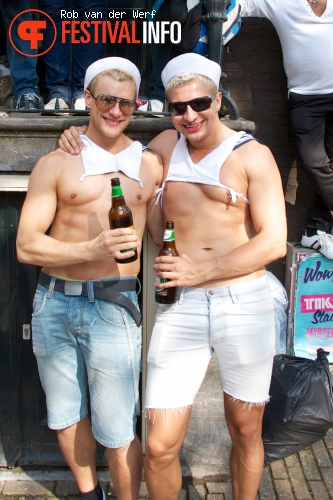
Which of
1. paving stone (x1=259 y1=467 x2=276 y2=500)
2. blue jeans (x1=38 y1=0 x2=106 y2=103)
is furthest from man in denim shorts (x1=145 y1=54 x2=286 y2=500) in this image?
blue jeans (x1=38 y1=0 x2=106 y2=103)

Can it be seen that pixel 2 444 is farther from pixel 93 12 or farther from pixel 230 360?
pixel 93 12

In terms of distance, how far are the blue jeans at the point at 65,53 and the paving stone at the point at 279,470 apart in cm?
296

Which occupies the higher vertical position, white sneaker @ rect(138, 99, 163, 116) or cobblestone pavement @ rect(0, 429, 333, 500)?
white sneaker @ rect(138, 99, 163, 116)

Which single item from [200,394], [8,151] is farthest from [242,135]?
[200,394]

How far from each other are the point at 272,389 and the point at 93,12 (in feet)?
9.81

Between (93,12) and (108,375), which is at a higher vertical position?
(93,12)

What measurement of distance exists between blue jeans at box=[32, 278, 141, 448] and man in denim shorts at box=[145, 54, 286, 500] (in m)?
0.16

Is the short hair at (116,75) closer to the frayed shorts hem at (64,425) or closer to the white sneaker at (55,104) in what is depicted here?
the white sneaker at (55,104)

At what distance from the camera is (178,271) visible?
2.99 meters

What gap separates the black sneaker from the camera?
417 cm

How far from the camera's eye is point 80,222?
126 inches

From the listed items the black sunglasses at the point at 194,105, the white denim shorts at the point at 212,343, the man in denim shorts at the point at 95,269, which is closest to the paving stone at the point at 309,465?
the white denim shorts at the point at 212,343

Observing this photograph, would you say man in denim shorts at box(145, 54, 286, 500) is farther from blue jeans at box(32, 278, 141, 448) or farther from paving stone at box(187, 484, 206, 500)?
paving stone at box(187, 484, 206, 500)

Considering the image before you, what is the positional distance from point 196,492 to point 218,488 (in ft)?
0.51
